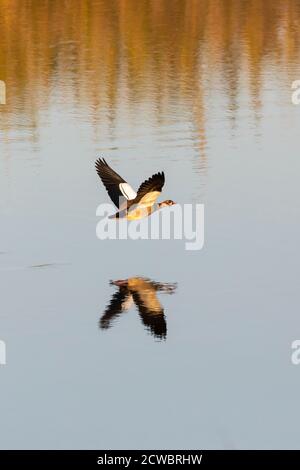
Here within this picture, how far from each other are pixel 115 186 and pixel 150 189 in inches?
28.5

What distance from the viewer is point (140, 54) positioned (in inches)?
814

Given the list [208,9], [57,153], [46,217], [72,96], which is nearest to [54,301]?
[46,217]

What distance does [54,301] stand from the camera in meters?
10.5

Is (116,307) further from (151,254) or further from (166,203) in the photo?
(166,203)

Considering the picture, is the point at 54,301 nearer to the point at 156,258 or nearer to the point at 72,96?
the point at 156,258

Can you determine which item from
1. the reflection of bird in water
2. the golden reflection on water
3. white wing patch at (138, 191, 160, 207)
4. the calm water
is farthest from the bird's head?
the golden reflection on water

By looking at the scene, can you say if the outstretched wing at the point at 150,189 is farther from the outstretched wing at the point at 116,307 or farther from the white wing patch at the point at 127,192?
the outstretched wing at the point at 116,307

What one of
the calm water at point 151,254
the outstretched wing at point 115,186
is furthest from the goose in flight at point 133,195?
the calm water at point 151,254

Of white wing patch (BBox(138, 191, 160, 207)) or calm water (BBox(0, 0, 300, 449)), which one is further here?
white wing patch (BBox(138, 191, 160, 207))

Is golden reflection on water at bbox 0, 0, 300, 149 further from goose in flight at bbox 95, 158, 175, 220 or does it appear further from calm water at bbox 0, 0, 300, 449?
goose in flight at bbox 95, 158, 175, 220

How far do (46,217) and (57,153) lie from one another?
8.02 feet

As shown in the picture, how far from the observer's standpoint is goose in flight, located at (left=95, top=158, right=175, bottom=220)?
11.4 meters

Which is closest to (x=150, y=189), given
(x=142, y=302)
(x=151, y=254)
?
(x=151, y=254)

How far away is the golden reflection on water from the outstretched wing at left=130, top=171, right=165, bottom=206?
4.12 metres
